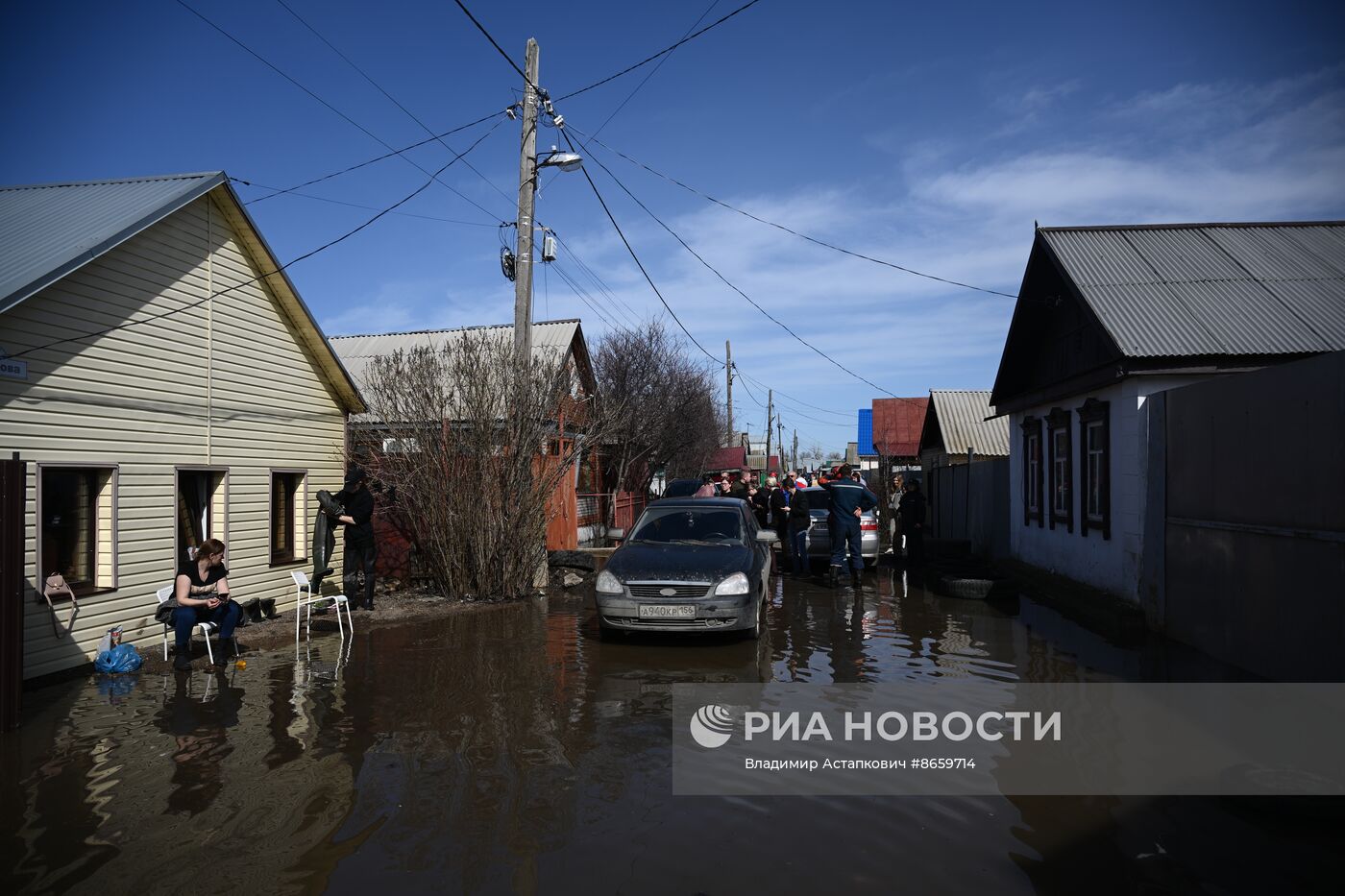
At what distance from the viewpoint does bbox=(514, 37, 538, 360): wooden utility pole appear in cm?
1278

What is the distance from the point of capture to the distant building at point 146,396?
784cm

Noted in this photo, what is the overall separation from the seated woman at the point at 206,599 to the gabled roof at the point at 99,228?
2772 mm

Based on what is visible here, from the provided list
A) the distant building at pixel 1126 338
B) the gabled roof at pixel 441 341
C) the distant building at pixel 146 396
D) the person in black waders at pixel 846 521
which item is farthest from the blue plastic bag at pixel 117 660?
the gabled roof at pixel 441 341

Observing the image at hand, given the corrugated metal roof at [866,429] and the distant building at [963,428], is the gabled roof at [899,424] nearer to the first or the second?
the corrugated metal roof at [866,429]

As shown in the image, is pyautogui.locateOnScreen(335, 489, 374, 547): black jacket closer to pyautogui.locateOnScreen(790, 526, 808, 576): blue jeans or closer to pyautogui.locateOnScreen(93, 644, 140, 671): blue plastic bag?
pyautogui.locateOnScreen(93, 644, 140, 671): blue plastic bag

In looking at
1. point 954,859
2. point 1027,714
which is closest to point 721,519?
point 1027,714

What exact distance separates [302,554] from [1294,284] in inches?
538

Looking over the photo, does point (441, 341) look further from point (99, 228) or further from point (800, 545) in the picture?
point (99, 228)

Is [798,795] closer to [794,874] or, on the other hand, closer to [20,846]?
[794,874]

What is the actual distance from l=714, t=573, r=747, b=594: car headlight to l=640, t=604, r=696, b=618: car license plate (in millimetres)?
324

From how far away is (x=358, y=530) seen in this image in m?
11.3

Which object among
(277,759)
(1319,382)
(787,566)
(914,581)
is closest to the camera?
(277,759)

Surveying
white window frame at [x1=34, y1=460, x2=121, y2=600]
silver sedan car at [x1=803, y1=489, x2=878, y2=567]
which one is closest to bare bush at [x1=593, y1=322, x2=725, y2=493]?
silver sedan car at [x1=803, y1=489, x2=878, y2=567]

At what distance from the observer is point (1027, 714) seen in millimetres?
6273
